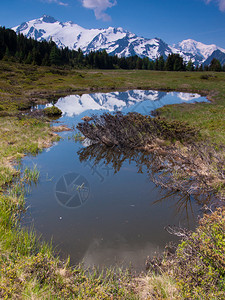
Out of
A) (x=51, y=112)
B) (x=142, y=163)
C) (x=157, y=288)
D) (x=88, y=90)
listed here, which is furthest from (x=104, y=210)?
(x=88, y=90)

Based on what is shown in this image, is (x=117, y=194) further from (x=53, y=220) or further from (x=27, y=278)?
(x=27, y=278)

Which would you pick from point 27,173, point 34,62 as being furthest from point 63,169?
point 34,62

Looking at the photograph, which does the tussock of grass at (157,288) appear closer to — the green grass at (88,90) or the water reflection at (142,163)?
the water reflection at (142,163)

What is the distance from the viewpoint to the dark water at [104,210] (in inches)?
274

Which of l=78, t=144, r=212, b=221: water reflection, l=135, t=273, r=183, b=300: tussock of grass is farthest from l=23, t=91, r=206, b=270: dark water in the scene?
l=135, t=273, r=183, b=300: tussock of grass

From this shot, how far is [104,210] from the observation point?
8891 mm

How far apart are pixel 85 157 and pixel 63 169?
240 centimetres

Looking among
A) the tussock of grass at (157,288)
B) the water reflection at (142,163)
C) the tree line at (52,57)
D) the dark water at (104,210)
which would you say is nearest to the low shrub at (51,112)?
the water reflection at (142,163)

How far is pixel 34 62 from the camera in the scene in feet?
305

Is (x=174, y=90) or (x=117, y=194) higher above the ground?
(x=174, y=90)

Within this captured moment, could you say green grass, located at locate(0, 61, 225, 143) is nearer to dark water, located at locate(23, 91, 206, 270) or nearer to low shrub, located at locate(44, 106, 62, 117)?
low shrub, located at locate(44, 106, 62, 117)

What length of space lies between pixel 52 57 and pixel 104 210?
119 m

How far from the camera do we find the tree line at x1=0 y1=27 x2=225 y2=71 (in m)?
99.1

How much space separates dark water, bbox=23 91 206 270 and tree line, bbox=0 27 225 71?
94078mm
